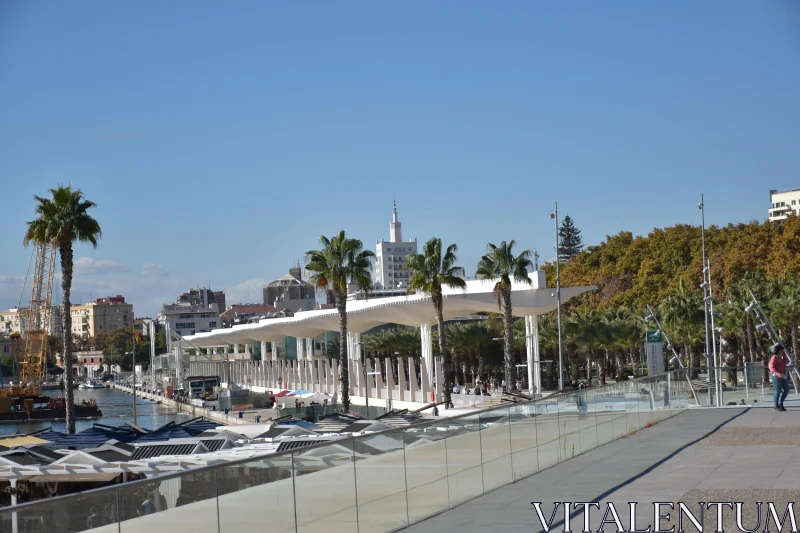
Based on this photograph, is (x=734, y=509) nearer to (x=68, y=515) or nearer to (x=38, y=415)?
(x=68, y=515)

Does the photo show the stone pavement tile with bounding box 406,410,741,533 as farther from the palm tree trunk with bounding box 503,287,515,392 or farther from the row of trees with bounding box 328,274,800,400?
the row of trees with bounding box 328,274,800,400

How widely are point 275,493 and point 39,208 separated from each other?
43267mm

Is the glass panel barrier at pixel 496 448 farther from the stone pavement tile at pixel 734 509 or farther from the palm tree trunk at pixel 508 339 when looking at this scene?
the palm tree trunk at pixel 508 339

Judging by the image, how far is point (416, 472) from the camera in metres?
12.2

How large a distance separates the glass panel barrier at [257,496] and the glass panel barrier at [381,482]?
54.2 inches

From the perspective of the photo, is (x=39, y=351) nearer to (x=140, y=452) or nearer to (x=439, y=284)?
(x=439, y=284)

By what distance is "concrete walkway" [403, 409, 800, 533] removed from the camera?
11.7 meters

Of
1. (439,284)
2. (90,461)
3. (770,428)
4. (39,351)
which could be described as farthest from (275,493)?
(39,351)

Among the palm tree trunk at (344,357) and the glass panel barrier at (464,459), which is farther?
the palm tree trunk at (344,357)

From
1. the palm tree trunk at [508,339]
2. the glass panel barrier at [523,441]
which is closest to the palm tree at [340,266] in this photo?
the palm tree trunk at [508,339]

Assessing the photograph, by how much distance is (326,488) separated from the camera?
1047 centimetres

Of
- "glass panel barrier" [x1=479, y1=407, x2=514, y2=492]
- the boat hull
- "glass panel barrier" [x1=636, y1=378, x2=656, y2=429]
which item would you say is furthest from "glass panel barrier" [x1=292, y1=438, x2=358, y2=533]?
the boat hull

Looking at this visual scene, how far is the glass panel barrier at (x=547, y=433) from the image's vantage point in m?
16.5

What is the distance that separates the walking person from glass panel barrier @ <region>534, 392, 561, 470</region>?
8057 mm
